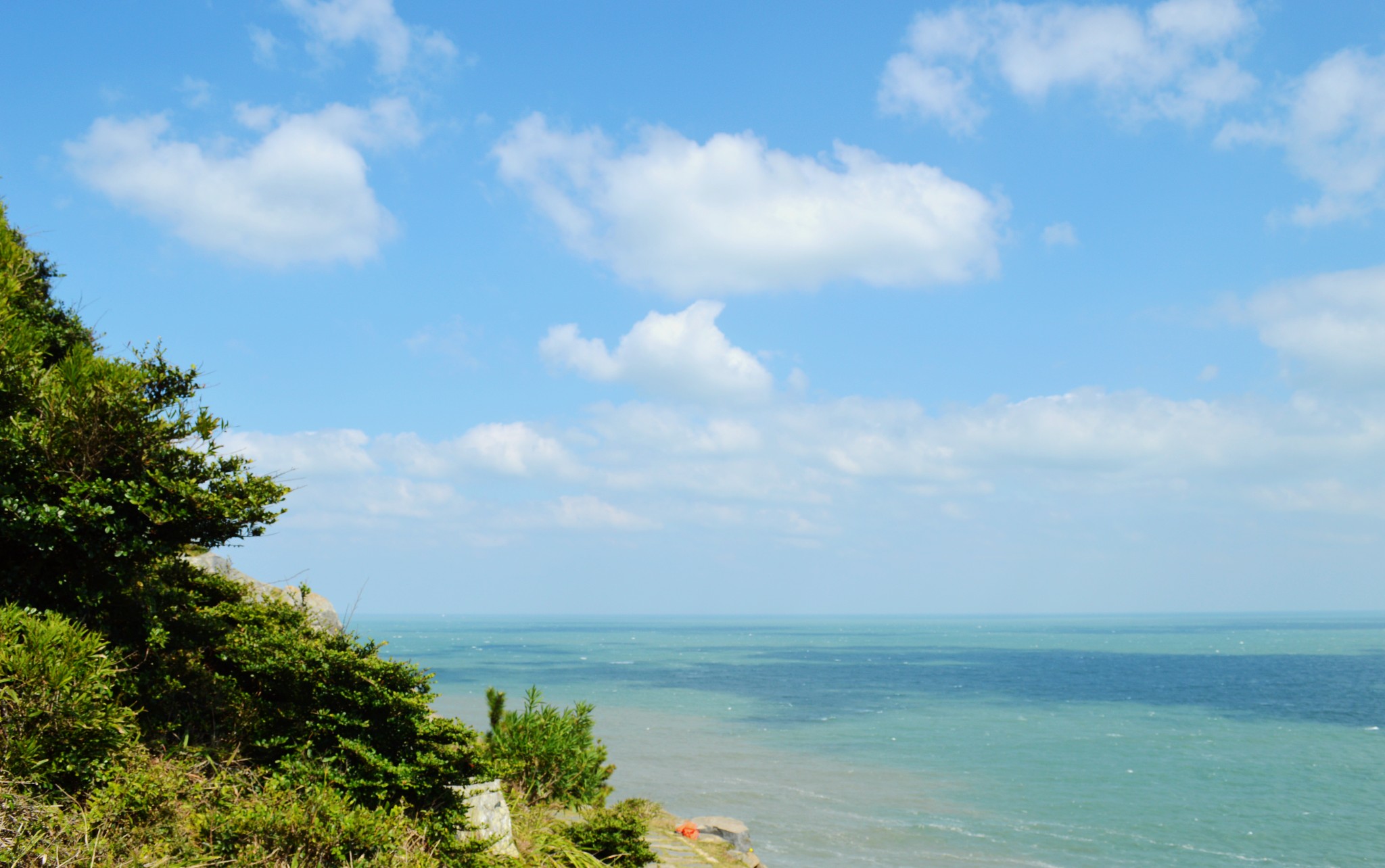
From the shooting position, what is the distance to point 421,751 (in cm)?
1059

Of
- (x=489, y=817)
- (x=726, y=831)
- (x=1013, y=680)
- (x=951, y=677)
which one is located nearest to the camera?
(x=489, y=817)

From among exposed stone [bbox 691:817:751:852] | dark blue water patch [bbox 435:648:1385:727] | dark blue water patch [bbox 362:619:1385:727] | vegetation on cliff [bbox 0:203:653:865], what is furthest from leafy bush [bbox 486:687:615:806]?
dark blue water patch [bbox 435:648:1385:727]

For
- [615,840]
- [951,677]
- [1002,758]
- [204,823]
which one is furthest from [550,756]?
[951,677]

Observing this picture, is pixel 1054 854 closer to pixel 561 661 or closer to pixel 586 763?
pixel 586 763

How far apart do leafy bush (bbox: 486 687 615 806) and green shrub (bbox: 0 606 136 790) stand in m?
7.72

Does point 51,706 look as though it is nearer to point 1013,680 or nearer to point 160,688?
point 160,688

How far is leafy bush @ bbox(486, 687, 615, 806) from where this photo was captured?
1592cm

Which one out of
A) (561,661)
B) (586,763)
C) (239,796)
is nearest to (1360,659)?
(561,661)

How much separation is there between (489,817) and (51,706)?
5.77m

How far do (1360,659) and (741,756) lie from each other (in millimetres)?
125855

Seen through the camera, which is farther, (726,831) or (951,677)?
(951,677)

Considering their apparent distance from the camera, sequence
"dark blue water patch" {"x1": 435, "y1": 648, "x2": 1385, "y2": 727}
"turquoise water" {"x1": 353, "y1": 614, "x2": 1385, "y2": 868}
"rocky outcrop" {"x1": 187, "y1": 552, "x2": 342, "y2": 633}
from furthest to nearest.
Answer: "dark blue water patch" {"x1": 435, "y1": 648, "x2": 1385, "y2": 727} < "turquoise water" {"x1": 353, "y1": 614, "x2": 1385, "y2": 868} < "rocky outcrop" {"x1": 187, "y1": 552, "x2": 342, "y2": 633}

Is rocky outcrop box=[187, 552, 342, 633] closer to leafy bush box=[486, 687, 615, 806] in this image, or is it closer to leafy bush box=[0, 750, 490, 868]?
leafy bush box=[486, 687, 615, 806]

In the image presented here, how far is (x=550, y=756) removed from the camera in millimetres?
16109
